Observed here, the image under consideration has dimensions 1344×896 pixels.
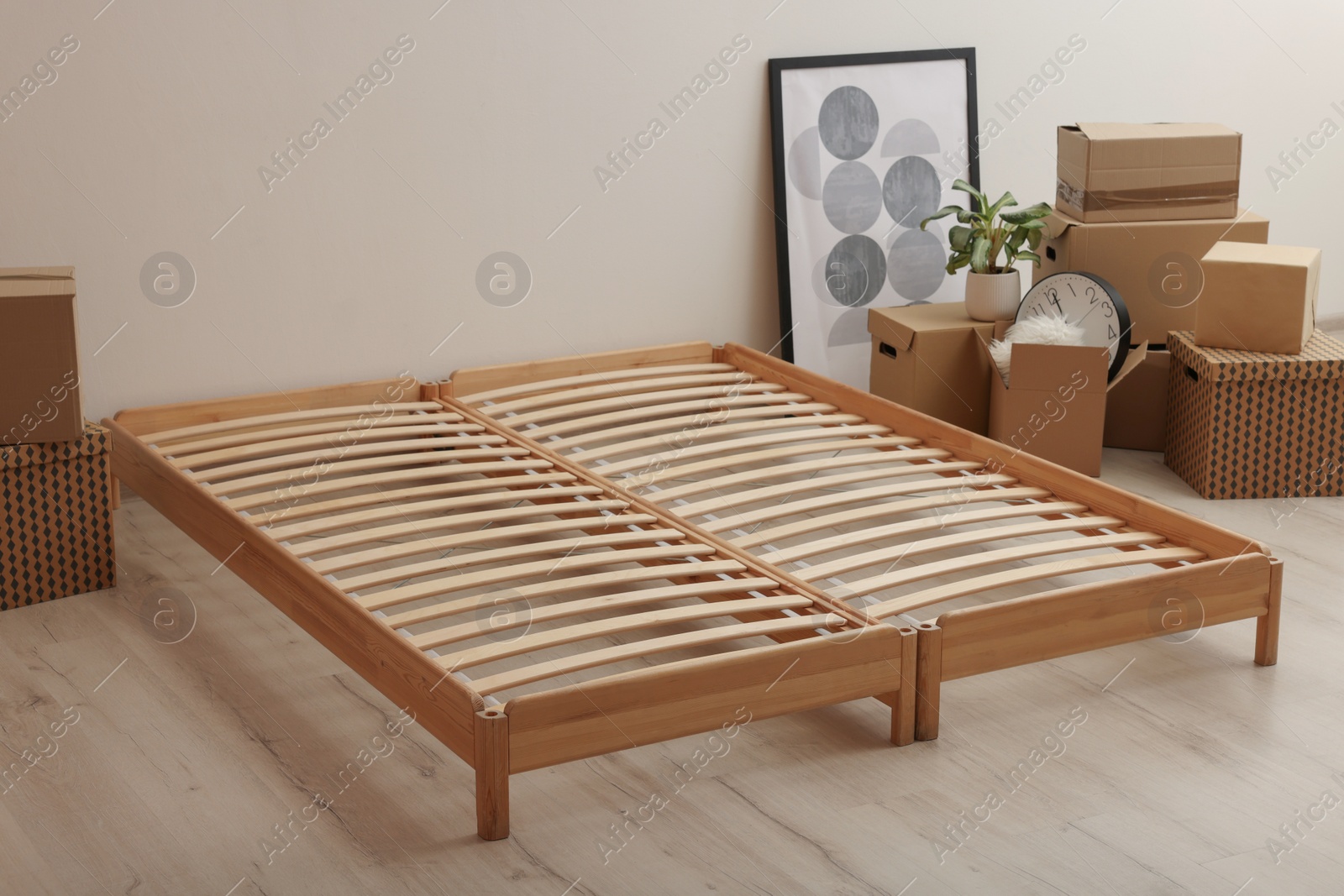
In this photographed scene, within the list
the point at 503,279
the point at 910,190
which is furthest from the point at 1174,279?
the point at 503,279

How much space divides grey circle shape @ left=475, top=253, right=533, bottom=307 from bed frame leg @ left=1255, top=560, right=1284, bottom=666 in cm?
211

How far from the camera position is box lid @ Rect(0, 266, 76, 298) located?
2.70 meters

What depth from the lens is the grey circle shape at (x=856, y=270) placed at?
420 cm

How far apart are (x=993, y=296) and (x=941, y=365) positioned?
24 cm

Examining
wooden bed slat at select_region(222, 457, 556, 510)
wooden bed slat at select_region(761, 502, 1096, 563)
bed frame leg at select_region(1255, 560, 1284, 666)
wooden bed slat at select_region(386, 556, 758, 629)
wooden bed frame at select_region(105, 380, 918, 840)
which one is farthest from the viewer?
wooden bed slat at select_region(222, 457, 556, 510)

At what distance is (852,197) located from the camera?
420 cm

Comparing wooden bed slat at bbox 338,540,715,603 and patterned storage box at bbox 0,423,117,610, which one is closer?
wooden bed slat at bbox 338,540,715,603

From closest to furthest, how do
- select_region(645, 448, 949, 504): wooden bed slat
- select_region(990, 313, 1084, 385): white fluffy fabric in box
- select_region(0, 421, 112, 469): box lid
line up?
select_region(0, 421, 112, 469): box lid → select_region(645, 448, 949, 504): wooden bed slat → select_region(990, 313, 1084, 385): white fluffy fabric in box

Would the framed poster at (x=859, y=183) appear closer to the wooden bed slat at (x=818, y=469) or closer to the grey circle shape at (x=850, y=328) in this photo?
the grey circle shape at (x=850, y=328)


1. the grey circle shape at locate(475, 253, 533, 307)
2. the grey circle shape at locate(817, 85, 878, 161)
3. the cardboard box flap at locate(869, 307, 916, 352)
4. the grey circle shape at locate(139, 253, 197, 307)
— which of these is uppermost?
the grey circle shape at locate(817, 85, 878, 161)

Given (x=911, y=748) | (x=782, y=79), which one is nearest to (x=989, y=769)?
(x=911, y=748)

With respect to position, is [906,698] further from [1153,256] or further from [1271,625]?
[1153,256]

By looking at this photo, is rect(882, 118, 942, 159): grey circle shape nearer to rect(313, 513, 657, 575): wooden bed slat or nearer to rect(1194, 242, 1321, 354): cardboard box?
rect(1194, 242, 1321, 354): cardboard box

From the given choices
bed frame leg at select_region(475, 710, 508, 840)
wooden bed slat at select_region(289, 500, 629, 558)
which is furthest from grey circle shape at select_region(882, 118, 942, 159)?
bed frame leg at select_region(475, 710, 508, 840)
